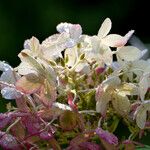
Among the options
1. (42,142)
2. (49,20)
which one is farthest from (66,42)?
(49,20)

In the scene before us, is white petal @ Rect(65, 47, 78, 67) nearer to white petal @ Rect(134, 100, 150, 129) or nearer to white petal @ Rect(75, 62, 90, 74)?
white petal @ Rect(75, 62, 90, 74)

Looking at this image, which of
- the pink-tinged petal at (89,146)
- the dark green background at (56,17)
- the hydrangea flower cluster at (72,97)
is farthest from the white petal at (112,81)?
the dark green background at (56,17)

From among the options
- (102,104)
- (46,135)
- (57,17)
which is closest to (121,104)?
(102,104)

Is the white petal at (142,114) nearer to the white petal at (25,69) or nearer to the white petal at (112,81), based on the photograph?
the white petal at (112,81)

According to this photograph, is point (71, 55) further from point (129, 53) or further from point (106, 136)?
point (106, 136)

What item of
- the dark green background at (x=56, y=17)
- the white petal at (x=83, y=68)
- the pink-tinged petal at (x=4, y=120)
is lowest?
the pink-tinged petal at (x=4, y=120)

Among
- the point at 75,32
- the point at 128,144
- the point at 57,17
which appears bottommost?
the point at 128,144

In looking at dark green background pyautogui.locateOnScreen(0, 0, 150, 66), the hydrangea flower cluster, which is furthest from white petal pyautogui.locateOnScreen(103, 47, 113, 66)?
dark green background pyautogui.locateOnScreen(0, 0, 150, 66)
